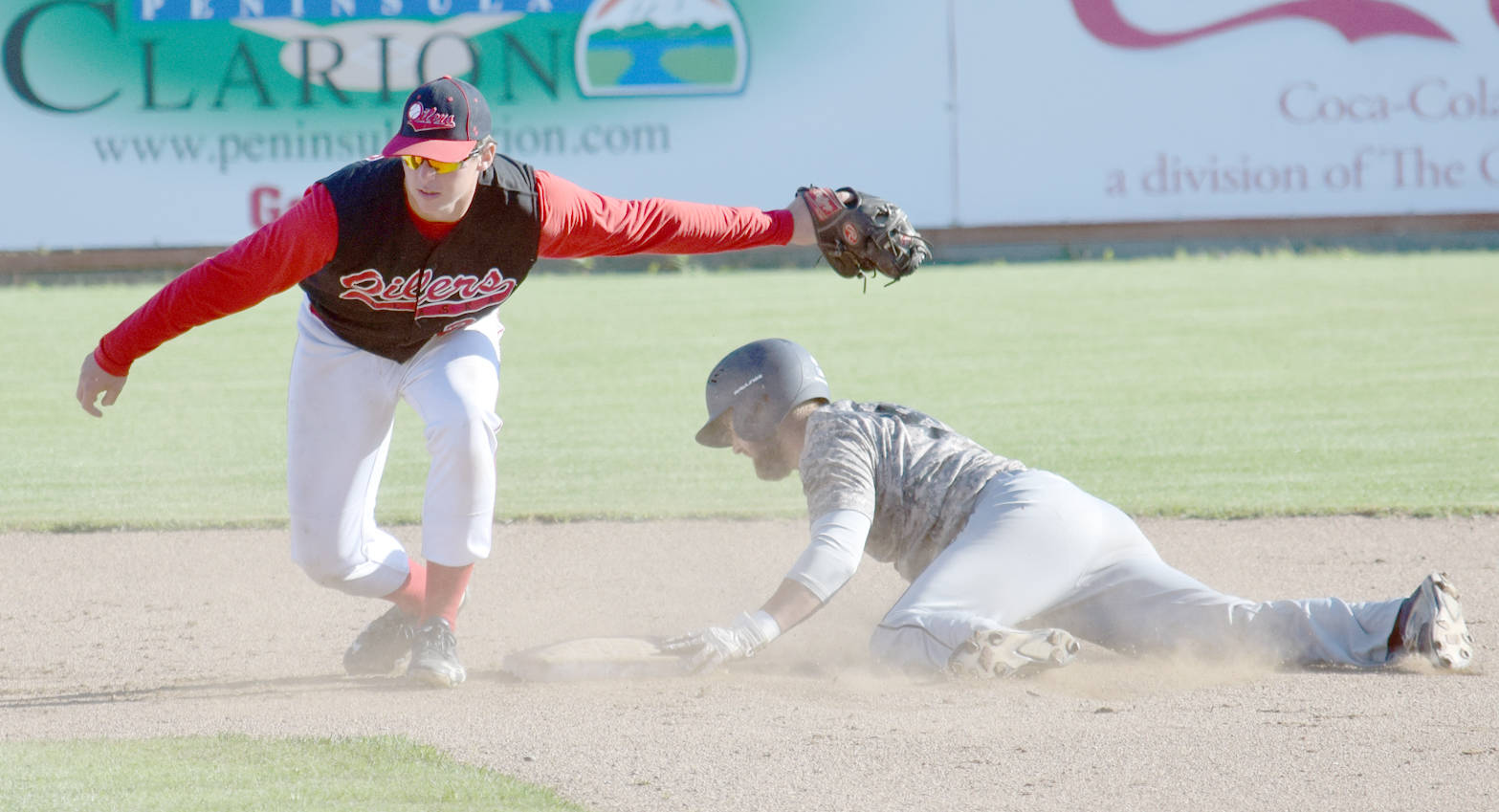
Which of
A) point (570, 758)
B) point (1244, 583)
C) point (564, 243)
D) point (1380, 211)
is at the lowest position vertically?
point (1380, 211)

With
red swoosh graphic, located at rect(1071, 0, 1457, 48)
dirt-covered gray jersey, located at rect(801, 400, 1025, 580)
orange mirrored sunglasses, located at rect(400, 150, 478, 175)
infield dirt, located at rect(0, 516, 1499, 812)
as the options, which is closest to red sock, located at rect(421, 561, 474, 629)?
infield dirt, located at rect(0, 516, 1499, 812)

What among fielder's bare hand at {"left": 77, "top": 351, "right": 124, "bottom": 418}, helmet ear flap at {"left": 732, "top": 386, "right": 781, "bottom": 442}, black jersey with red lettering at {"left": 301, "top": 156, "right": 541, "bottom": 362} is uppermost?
black jersey with red lettering at {"left": 301, "top": 156, "right": 541, "bottom": 362}

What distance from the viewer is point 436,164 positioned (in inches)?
155

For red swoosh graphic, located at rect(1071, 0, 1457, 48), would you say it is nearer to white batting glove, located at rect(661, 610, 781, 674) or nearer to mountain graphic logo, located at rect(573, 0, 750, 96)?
mountain graphic logo, located at rect(573, 0, 750, 96)

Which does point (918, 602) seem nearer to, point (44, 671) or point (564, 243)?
point (564, 243)

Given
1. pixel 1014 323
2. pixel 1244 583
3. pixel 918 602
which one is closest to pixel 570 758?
pixel 918 602

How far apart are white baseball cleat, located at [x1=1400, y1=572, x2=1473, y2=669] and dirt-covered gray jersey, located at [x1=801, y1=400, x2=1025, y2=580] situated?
1.08 meters

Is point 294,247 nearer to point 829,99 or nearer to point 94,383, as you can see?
point 94,383

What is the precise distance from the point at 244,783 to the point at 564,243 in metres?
1.63

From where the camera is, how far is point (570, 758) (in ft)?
11.9

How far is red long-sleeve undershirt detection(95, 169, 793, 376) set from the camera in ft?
12.9

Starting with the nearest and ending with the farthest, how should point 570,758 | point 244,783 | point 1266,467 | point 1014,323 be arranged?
point 244,783
point 570,758
point 1266,467
point 1014,323

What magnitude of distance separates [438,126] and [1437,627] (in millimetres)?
2791

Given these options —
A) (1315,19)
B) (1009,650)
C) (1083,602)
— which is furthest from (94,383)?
(1315,19)
